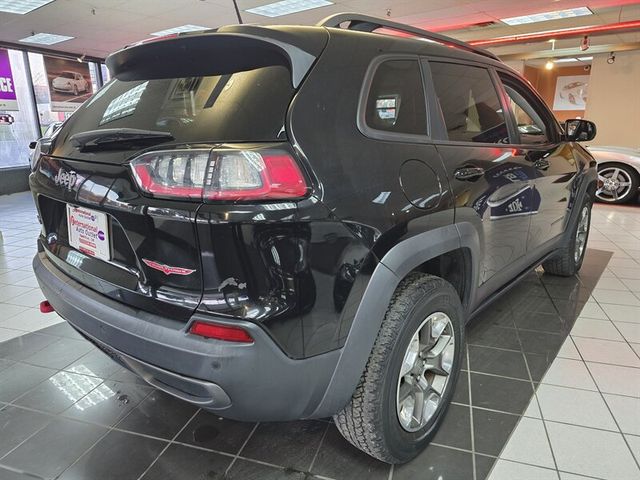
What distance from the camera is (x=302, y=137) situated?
1.20 m

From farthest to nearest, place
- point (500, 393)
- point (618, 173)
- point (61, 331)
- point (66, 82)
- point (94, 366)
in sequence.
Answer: point (66, 82), point (618, 173), point (61, 331), point (94, 366), point (500, 393)

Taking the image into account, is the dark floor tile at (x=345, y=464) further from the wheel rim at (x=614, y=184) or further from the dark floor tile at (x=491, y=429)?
the wheel rim at (x=614, y=184)

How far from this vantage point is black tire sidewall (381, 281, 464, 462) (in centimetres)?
146

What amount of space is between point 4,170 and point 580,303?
32.9ft

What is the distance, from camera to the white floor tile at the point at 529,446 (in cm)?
167

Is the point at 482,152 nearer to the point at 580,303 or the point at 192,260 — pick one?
the point at 192,260

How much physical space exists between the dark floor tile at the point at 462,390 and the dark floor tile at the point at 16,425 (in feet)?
5.74

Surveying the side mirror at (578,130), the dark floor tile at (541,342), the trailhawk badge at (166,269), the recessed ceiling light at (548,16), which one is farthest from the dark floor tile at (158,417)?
the recessed ceiling light at (548,16)

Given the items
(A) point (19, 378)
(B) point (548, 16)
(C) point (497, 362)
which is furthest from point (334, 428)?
(B) point (548, 16)

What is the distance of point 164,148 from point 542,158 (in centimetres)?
207

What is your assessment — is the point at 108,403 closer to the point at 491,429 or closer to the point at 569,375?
the point at 491,429

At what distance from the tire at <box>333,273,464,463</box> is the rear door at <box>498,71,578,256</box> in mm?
1071

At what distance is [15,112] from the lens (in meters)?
9.60

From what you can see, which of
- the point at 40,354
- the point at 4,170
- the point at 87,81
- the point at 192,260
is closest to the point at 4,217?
the point at 4,170
